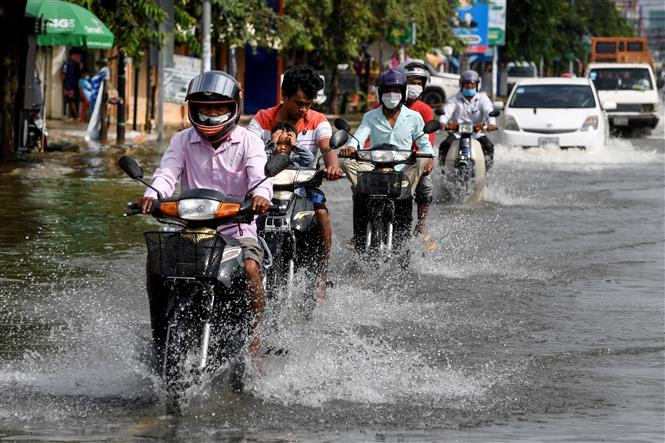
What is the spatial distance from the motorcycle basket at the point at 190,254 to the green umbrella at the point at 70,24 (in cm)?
1769

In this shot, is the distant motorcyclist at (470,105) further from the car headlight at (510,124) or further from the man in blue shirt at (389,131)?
the car headlight at (510,124)

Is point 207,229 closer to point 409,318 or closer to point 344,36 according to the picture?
point 409,318

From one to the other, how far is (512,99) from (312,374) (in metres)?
20.4

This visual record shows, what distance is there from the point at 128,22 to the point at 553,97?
300 inches

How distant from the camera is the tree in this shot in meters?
22.1

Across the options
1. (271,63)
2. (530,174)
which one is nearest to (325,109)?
(271,63)

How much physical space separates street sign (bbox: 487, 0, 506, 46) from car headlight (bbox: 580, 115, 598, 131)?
1561 inches

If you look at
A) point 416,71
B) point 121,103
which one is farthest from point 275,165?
point 121,103

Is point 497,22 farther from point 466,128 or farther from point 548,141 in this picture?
point 466,128

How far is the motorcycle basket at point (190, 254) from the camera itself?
21.8ft

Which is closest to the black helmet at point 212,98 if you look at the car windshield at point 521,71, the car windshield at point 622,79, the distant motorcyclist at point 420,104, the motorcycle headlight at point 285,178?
the motorcycle headlight at point 285,178

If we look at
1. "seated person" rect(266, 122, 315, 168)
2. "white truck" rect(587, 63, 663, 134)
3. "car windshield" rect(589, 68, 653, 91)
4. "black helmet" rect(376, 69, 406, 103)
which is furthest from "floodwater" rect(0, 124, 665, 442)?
"car windshield" rect(589, 68, 653, 91)

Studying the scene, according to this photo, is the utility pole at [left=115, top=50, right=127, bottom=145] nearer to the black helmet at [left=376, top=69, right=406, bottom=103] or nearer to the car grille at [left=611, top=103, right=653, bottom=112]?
the car grille at [left=611, top=103, right=653, bottom=112]

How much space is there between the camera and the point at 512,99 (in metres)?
27.5
